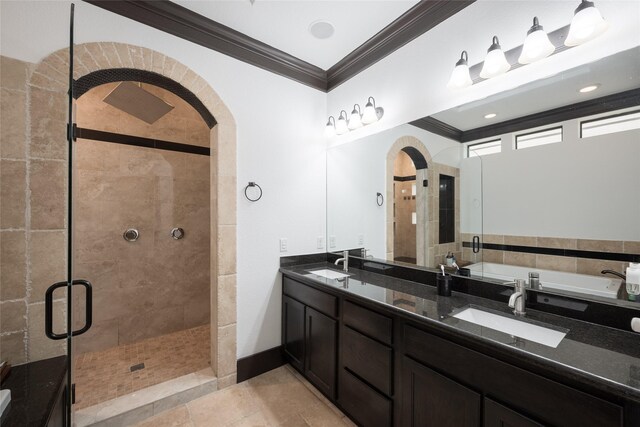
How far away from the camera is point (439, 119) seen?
195cm

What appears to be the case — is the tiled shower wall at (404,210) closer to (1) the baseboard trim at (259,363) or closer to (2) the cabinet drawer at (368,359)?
(2) the cabinet drawer at (368,359)

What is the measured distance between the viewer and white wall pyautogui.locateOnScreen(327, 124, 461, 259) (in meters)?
2.51

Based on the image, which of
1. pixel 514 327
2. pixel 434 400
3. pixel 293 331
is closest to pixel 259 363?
pixel 293 331

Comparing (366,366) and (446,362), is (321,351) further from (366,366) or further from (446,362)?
(446,362)

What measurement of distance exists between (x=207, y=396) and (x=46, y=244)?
4.97ft

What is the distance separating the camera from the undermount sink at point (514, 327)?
3.84 feet

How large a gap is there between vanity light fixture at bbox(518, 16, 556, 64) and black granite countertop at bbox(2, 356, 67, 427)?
2.69 m

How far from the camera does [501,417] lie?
107 cm

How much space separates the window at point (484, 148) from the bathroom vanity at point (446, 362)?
0.91 metres

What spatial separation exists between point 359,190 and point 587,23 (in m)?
1.81

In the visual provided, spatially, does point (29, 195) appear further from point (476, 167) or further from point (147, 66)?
point (476, 167)

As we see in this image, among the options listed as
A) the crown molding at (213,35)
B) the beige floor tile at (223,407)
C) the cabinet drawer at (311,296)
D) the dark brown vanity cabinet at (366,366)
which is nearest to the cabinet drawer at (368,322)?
the dark brown vanity cabinet at (366,366)

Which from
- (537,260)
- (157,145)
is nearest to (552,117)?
(537,260)

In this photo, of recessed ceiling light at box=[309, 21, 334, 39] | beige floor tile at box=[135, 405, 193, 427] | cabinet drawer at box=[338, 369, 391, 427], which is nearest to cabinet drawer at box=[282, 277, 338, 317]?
cabinet drawer at box=[338, 369, 391, 427]
